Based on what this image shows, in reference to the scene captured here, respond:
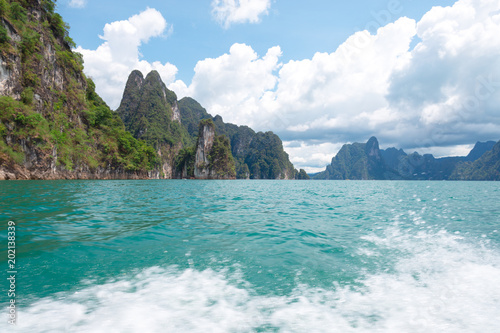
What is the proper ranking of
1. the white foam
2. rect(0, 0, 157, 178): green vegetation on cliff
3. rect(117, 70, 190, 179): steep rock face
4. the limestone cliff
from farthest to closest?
rect(117, 70, 190, 179): steep rock face, the limestone cliff, rect(0, 0, 157, 178): green vegetation on cliff, the white foam

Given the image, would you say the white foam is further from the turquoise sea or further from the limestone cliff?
the limestone cliff

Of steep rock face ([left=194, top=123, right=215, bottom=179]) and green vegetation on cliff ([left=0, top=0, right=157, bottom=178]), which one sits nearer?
green vegetation on cliff ([left=0, top=0, right=157, bottom=178])

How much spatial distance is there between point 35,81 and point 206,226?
54.8 metres

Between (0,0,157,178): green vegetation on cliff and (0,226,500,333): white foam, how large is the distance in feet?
153

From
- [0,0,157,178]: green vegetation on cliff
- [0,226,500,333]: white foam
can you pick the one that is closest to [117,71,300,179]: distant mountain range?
[0,0,157,178]: green vegetation on cliff

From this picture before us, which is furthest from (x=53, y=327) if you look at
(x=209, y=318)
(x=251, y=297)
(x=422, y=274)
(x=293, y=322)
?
(x=422, y=274)

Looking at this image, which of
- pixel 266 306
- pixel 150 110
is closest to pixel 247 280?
pixel 266 306

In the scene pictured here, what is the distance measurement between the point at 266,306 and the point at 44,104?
60.7 meters

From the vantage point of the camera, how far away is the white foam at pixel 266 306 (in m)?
3.27

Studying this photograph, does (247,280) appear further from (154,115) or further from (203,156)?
(154,115)

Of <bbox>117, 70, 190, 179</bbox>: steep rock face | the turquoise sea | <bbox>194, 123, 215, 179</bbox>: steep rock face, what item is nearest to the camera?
the turquoise sea

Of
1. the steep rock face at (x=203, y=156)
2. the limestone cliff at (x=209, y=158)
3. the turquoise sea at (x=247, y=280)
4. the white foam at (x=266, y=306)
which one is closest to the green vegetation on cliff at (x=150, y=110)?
the steep rock face at (x=203, y=156)

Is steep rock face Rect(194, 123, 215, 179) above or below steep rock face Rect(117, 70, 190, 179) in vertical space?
below

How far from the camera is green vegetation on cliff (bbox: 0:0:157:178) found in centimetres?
3881
